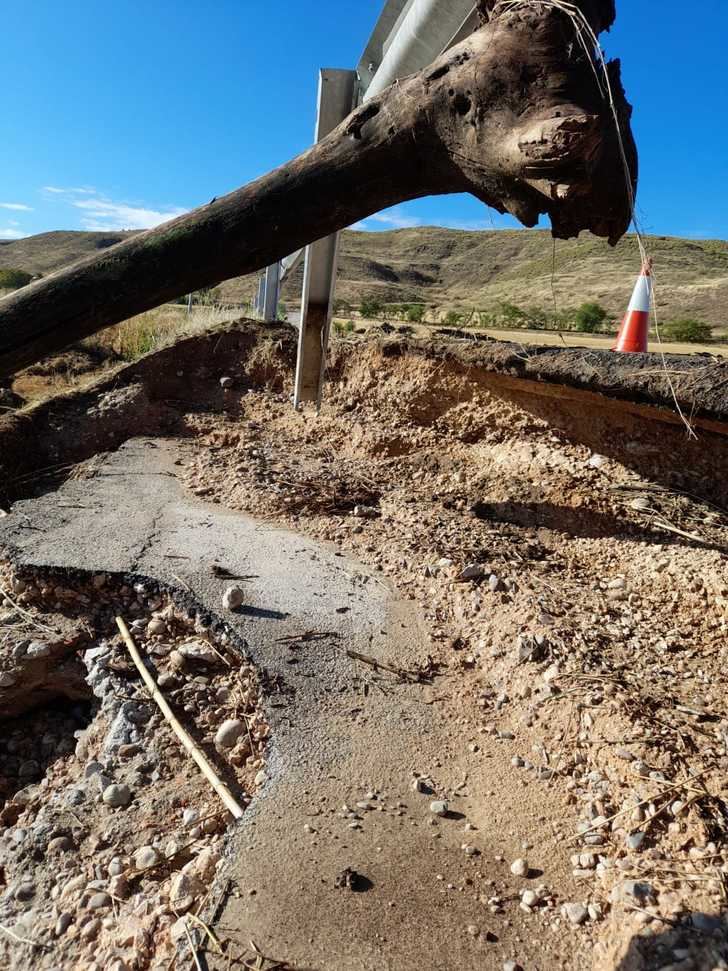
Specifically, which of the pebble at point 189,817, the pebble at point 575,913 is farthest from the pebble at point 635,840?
the pebble at point 189,817

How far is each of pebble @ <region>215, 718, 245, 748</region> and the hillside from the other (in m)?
11.8

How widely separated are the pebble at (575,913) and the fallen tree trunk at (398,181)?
2.00m

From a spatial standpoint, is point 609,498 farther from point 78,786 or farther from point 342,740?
point 78,786

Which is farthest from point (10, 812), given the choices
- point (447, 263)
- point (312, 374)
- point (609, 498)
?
point (447, 263)

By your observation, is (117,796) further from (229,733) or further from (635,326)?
(635,326)

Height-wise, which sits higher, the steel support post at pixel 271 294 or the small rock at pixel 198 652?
the steel support post at pixel 271 294

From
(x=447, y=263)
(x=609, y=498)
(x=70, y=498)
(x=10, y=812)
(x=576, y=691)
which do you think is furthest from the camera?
(x=447, y=263)

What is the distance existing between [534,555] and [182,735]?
2.23 m

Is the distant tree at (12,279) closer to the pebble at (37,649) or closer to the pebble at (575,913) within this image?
the pebble at (37,649)

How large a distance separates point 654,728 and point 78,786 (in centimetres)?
244

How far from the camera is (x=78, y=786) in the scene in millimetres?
2865

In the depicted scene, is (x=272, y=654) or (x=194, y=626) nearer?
(x=272, y=654)

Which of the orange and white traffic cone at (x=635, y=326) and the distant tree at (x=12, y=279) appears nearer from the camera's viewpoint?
the orange and white traffic cone at (x=635, y=326)

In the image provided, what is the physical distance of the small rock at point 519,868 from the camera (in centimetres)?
214
